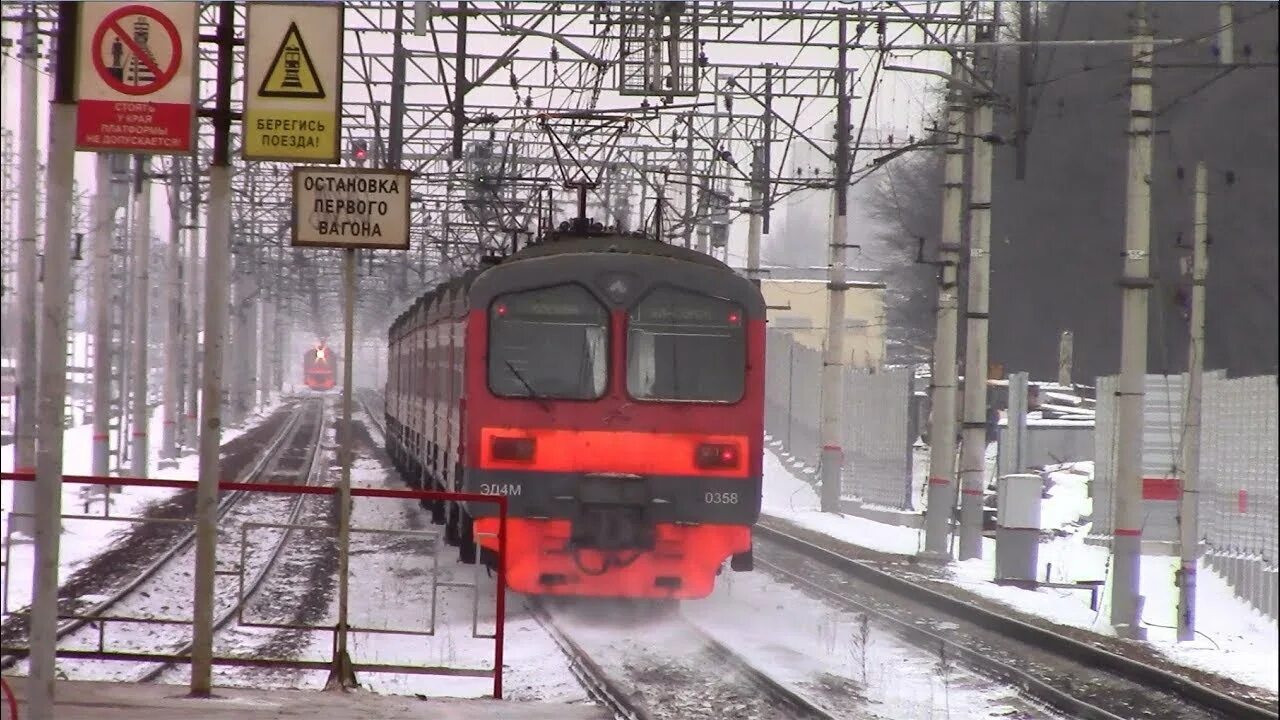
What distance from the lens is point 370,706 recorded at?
8406mm

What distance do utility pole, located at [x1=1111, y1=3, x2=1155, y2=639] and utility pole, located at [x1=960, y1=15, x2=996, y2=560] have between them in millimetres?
3480

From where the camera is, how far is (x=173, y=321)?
31875 millimetres

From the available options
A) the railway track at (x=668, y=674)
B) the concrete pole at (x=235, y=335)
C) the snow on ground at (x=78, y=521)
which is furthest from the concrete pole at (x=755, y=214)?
the concrete pole at (x=235, y=335)

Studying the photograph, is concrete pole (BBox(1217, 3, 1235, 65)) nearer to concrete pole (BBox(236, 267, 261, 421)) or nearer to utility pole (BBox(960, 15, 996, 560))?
utility pole (BBox(960, 15, 996, 560))

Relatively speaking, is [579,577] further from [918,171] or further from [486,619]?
[918,171]

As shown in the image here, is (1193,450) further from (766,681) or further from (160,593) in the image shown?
(160,593)

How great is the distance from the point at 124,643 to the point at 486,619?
3029 mm

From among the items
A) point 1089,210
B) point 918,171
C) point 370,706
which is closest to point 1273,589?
point 370,706

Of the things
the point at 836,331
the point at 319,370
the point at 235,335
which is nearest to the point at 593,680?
the point at 836,331

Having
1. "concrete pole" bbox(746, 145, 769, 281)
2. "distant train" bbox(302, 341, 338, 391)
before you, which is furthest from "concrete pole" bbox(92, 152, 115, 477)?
"distant train" bbox(302, 341, 338, 391)

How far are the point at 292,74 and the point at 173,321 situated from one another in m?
24.5

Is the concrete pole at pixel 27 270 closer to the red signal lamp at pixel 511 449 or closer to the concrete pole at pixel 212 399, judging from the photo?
the red signal lamp at pixel 511 449

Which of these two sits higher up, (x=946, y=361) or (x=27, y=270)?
(x=27, y=270)

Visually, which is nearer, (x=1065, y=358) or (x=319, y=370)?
(x=1065, y=358)
